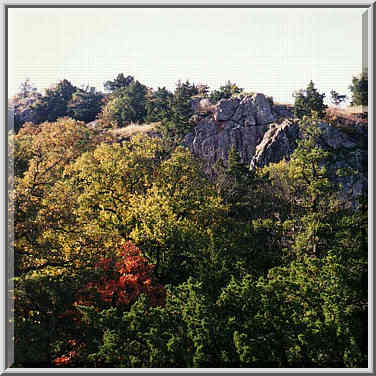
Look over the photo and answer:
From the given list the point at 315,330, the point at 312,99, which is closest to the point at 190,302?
the point at 315,330

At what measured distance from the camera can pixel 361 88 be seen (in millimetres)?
4711

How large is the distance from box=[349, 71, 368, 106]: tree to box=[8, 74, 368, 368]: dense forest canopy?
7 centimetres

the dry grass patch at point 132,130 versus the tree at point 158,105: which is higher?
the tree at point 158,105

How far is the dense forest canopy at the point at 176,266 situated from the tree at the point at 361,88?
0.07 meters

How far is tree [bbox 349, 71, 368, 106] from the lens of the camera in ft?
14.5

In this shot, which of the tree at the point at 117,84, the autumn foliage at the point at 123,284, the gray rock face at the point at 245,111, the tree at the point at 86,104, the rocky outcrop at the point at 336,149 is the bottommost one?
the autumn foliage at the point at 123,284

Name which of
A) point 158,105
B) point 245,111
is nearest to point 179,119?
point 158,105

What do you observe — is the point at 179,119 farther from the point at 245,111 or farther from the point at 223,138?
the point at 245,111

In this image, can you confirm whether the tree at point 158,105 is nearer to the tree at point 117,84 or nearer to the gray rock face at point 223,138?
the tree at point 117,84

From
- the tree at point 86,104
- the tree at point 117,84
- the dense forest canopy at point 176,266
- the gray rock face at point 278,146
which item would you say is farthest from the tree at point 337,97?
the tree at point 86,104

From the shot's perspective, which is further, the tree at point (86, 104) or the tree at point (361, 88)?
the tree at point (86, 104)

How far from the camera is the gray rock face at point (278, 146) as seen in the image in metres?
11.9

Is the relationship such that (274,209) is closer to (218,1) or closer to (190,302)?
(190,302)

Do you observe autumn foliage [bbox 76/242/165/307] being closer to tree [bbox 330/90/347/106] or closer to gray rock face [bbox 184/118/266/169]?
tree [bbox 330/90/347/106]
